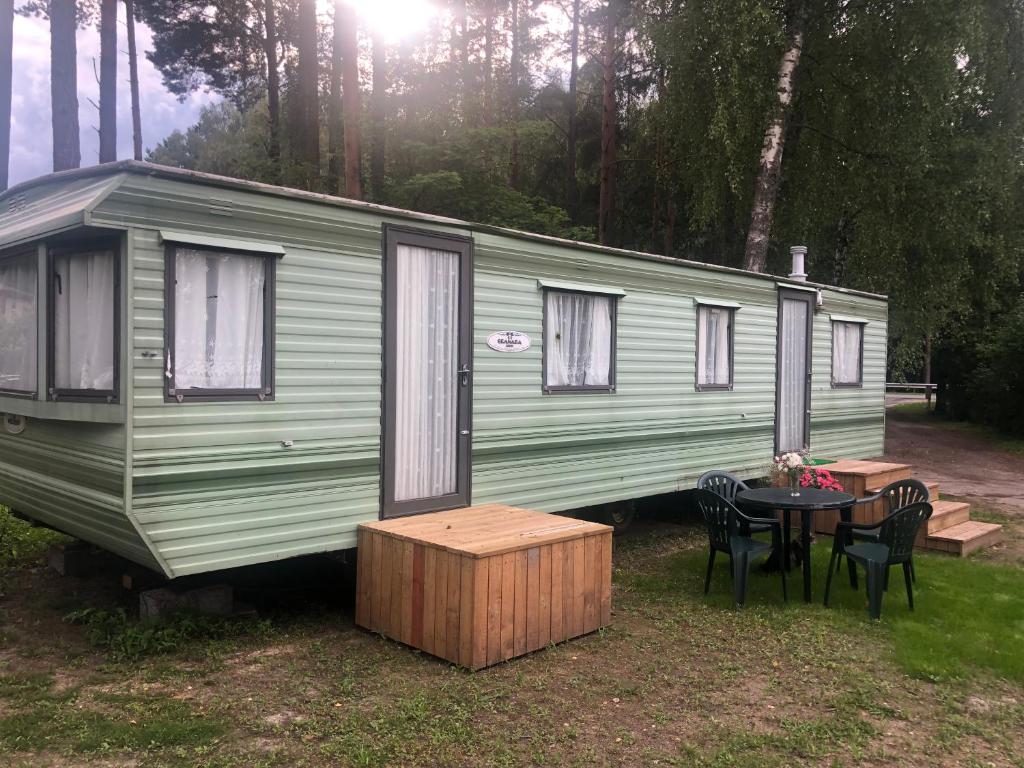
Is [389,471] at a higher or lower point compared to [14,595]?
higher

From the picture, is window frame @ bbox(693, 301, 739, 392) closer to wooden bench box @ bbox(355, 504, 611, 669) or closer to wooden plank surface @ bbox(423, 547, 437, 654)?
wooden bench box @ bbox(355, 504, 611, 669)

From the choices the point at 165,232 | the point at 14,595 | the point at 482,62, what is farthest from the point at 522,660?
the point at 482,62

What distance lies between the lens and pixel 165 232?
4.12 meters

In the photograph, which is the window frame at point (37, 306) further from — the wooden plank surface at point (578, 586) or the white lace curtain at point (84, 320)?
the wooden plank surface at point (578, 586)

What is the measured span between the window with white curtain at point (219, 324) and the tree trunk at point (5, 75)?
30.4 ft

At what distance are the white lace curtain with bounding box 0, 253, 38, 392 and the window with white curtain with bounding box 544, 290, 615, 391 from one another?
3.43 m

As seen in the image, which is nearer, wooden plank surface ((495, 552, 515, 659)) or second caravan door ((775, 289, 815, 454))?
wooden plank surface ((495, 552, 515, 659))

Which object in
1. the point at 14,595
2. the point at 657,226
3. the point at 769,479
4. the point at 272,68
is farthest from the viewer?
the point at 657,226

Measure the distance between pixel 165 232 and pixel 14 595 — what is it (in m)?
3.04

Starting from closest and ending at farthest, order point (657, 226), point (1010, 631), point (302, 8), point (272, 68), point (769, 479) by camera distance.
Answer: point (1010, 631) → point (769, 479) → point (302, 8) → point (272, 68) → point (657, 226)

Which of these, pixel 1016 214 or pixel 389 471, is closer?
pixel 389 471

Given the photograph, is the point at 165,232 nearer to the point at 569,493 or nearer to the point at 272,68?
the point at 569,493

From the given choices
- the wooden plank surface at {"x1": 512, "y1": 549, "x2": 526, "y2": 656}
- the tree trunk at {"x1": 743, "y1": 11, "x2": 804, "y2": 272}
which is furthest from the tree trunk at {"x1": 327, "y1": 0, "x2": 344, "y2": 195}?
the wooden plank surface at {"x1": 512, "y1": 549, "x2": 526, "y2": 656}

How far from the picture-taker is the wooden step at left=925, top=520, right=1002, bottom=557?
278 inches
